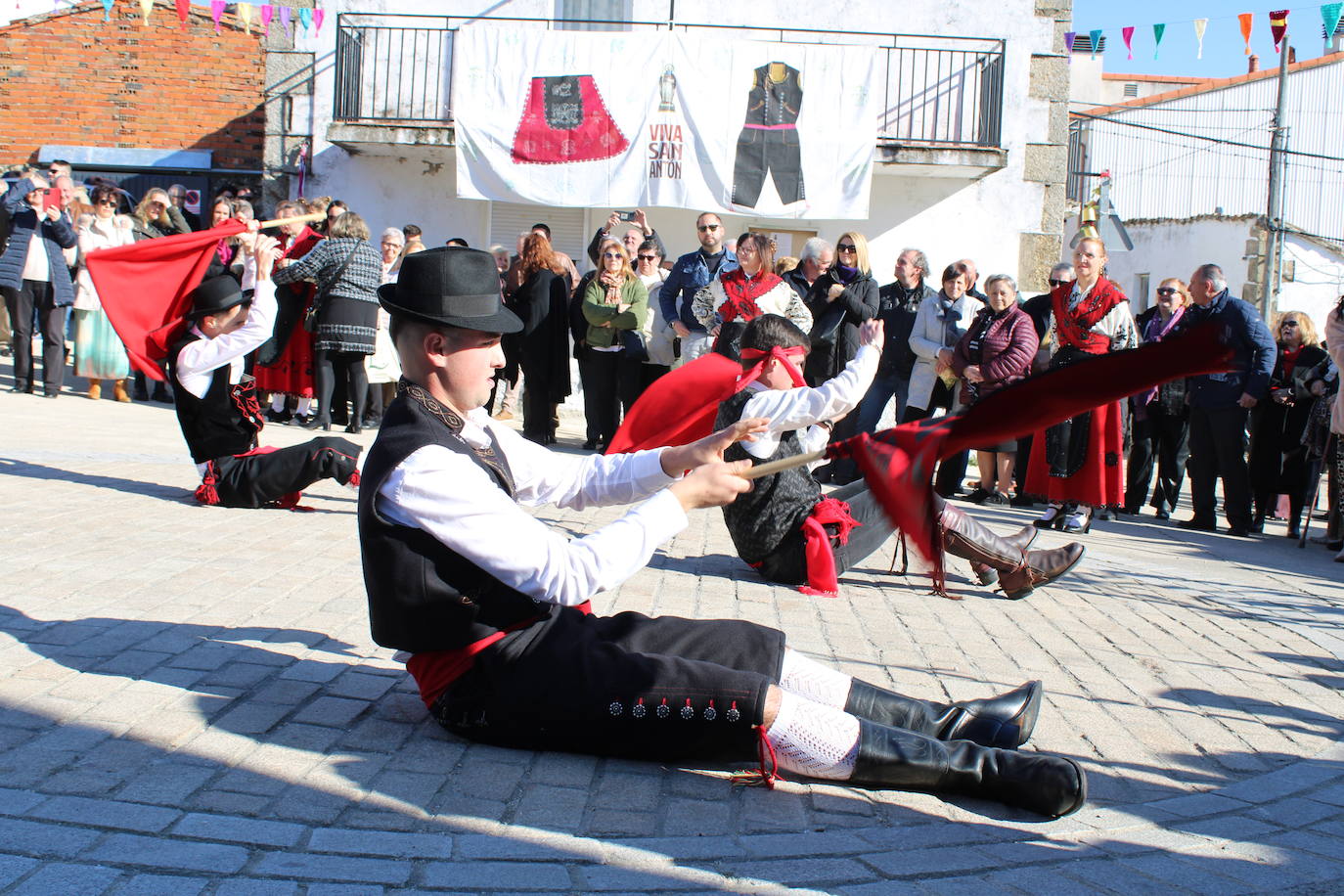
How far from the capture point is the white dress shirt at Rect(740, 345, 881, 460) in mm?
5699

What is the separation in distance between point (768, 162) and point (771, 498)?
32.0ft

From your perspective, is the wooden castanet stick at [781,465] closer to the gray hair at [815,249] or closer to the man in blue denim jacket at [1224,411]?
the man in blue denim jacket at [1224,411]

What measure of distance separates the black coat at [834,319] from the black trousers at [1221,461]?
2938 millimetres

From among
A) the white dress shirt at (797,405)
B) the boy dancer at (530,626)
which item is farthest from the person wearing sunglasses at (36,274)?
the boy dancer at (530,626)

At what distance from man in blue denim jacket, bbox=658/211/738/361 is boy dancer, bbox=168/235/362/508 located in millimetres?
4036

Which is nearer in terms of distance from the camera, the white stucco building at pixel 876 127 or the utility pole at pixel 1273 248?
the white stucco building at pixel 876 127

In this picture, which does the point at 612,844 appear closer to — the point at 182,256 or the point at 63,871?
the point at 63,871

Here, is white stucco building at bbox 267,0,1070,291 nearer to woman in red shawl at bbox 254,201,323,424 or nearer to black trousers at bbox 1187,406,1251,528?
woman in red shawl at bbox 254,201,323,424

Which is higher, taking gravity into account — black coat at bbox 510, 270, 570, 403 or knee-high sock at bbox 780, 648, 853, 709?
black coat at bbox 510, 270, 570, 403

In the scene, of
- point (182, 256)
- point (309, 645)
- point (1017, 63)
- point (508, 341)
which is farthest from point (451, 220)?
point (309, 645)

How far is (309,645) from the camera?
4.59 metres

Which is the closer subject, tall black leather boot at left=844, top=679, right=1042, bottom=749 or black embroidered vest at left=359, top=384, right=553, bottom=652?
→ black embroidered vest at left=359, top=384, right=553, bottom=652

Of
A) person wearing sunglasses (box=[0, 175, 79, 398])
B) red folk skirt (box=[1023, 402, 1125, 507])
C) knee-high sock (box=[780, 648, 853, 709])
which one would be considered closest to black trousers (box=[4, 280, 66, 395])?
person wearing sunglasses (box=[0, 175, 79, 398])

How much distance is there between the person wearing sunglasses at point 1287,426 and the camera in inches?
412
